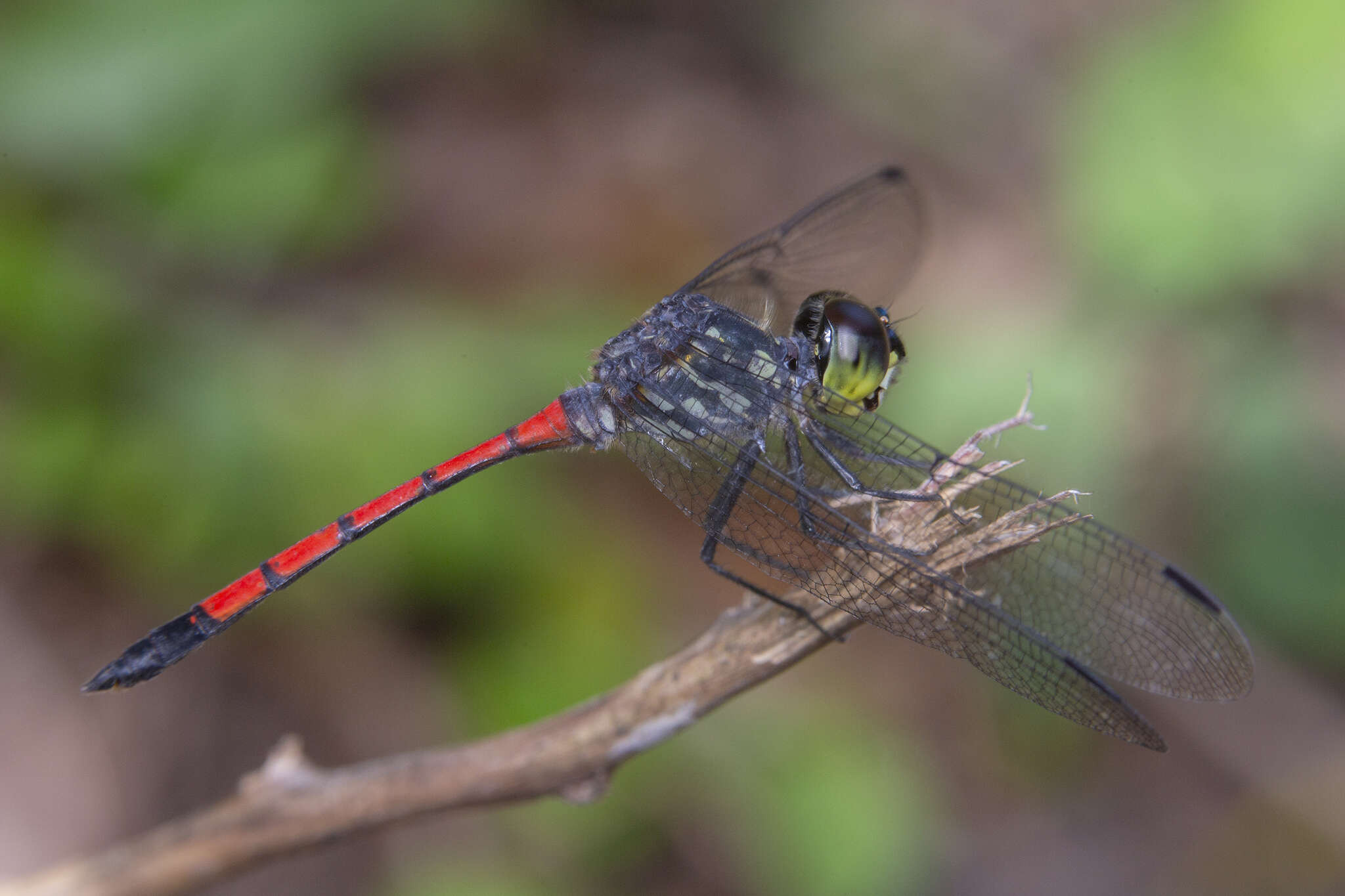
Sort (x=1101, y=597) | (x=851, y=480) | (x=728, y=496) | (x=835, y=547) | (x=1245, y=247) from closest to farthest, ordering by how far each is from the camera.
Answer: (x=835, y=547)
(x=1101, y=597)
(x=851, y=480)
(x=728, y=496)
(x=1245, y=247)

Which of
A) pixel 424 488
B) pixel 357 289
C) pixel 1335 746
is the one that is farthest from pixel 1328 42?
pixel 357 289

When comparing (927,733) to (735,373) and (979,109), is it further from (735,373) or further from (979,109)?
(979,109)

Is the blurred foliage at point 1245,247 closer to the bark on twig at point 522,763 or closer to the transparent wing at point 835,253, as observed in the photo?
the transparent wing at point 835,253

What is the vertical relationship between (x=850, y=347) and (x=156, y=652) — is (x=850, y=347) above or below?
below

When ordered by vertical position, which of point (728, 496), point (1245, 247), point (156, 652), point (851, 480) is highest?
point (156, 652)

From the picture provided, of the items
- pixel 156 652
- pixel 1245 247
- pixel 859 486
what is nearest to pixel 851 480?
pixel 859 486

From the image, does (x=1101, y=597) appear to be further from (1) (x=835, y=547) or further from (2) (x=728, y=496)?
(2) (x=728, y=496)

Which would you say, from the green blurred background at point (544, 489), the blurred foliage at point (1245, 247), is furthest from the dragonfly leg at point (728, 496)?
the blurred foliage at point (1245, 247)
